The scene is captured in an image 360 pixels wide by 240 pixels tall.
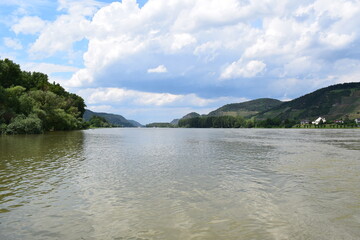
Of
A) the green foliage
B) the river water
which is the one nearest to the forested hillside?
the green foliage

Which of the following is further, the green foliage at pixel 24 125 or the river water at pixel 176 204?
the green foliage at pixel 24 125

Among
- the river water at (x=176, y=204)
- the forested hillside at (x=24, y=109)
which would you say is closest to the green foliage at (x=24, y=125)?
the forested hillside at (x=24, y=109)

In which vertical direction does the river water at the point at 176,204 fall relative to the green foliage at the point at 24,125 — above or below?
below

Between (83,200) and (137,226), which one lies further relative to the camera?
(83,200)

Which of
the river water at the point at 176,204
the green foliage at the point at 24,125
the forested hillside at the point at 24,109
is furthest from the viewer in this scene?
the forested hillside at the point at 24,109

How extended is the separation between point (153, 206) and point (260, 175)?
12.0 m

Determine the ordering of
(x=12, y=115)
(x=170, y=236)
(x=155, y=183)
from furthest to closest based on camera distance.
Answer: (x=12, y=115)
(x=155, y=183)
(x=170, y=236)

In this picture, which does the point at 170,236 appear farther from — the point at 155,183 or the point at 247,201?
the point at 155,183

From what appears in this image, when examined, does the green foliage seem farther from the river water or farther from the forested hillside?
the river water

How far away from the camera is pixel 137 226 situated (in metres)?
11.2

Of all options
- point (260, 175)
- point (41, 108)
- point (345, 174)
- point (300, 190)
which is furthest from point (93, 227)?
point (41, 108)

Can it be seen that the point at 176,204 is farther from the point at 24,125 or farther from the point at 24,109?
the point at 24,109

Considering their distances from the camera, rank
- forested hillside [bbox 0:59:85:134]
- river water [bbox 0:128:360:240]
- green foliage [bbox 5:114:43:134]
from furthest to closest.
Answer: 1. forested hillside [bbox 0:59:85:134]
2. green foliage [bbox 5:114:43:134]
3. river water [bbox 0:128:360:240]

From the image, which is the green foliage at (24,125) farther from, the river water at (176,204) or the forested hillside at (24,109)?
A: the river water at (176,204)
